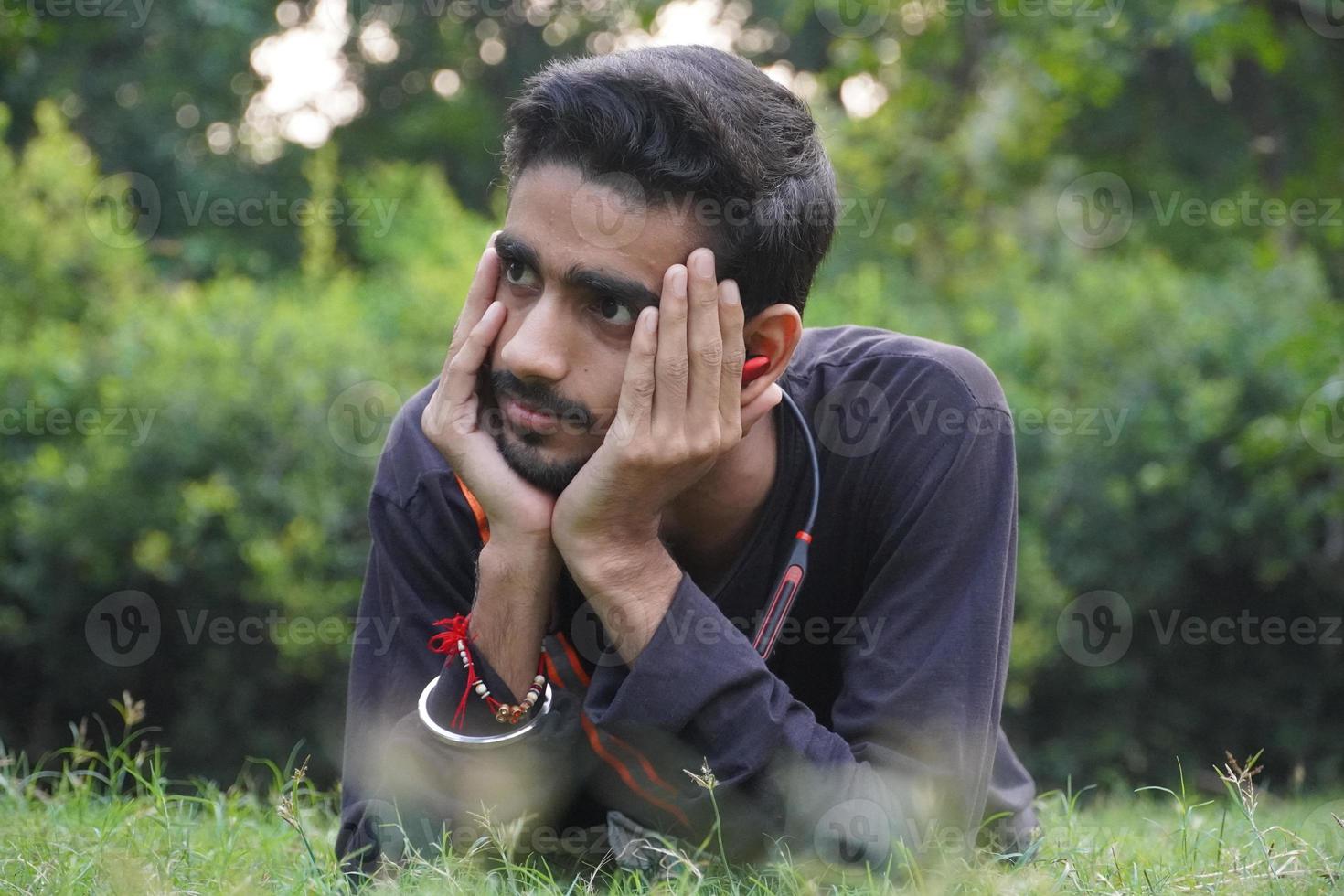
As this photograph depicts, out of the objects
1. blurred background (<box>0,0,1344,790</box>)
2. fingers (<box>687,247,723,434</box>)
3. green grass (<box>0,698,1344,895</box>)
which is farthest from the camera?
blurred background (<box>0,0,1344,790</box>)

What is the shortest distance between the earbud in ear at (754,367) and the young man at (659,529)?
1 cm

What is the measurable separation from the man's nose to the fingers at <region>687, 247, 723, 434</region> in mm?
284

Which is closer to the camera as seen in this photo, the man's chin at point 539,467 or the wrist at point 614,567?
the wrist at point 614,567

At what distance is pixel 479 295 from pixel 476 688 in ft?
2.95

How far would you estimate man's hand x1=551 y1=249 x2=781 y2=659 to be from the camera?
280 cm

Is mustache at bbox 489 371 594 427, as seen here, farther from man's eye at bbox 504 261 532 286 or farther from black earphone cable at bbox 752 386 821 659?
black earphone cable at bbox 752 386 821 659

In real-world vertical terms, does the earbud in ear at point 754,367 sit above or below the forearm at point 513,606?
above

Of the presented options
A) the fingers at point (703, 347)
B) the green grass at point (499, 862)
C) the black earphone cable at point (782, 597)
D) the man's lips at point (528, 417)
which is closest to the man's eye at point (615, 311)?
the fingers at point (703, 347)

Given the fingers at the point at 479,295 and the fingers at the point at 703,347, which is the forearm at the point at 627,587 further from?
the fingers at the point at 479,295

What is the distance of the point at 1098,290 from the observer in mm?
8719

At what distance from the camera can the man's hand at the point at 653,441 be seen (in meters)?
2.80

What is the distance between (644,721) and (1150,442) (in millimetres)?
5983

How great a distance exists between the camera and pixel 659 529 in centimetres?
330

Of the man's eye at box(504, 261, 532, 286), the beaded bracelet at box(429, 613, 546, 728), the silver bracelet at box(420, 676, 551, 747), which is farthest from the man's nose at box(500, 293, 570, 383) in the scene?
the silver bracelet at box(420, 676, 551, 747)
